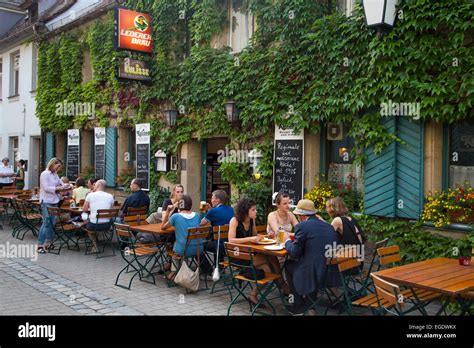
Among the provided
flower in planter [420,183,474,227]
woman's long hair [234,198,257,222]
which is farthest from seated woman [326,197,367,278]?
flower in planter [420,183,474,227]

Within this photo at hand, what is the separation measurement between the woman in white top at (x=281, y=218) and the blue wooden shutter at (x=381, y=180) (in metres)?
1.78

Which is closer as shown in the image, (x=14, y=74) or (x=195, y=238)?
(x=195, y=238)

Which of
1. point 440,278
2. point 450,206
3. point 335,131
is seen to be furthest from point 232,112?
point 440,278

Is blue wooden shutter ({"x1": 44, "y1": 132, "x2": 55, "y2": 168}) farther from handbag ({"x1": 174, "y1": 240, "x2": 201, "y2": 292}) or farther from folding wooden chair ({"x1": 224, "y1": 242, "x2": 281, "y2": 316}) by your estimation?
folding wooden chair ({"x1": 224, "y1": 242, "x2": 281, "y2": 316})

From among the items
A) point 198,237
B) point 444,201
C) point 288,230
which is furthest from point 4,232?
point 444,201

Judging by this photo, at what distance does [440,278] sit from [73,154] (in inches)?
552

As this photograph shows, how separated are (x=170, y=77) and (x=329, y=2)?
189 inches

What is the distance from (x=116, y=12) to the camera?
11.8 m

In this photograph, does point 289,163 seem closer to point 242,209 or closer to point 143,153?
point 242,209

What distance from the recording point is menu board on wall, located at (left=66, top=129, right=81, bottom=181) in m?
16.2

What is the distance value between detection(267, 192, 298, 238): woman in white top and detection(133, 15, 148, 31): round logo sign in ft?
24.6

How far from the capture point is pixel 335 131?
28.7 feet

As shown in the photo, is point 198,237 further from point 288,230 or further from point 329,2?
point 329,2

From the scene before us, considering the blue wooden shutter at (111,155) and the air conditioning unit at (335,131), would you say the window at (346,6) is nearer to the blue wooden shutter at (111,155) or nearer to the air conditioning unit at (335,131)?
the air conditioning unit at (335,131)
